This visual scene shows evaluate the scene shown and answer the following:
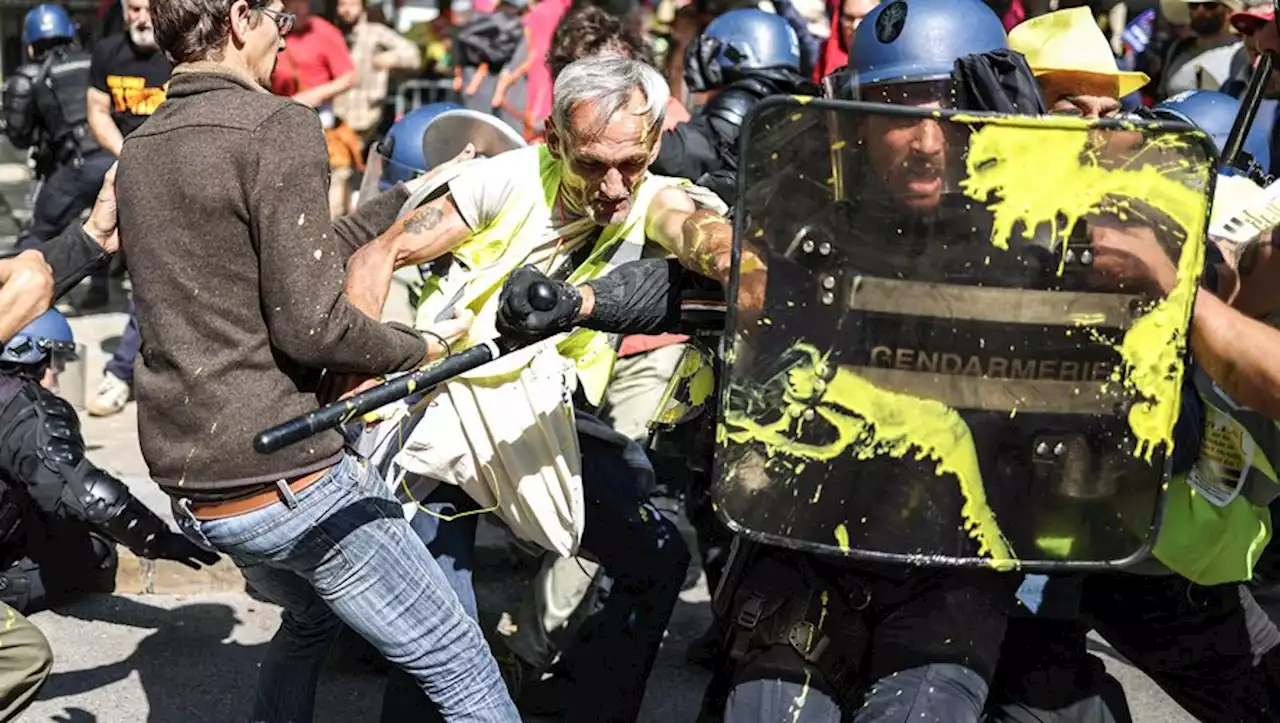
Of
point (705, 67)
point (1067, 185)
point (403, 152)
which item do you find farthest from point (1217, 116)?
point (403, 152)

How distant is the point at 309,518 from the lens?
2.97 metres

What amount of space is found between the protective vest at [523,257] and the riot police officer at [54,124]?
206 inches

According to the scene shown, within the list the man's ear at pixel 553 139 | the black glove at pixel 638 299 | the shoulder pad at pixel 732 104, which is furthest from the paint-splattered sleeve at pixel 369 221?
the shoulder pad at pixel 732 104

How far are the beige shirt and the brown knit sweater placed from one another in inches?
261

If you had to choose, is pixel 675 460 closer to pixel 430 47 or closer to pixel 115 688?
pixel 115 688

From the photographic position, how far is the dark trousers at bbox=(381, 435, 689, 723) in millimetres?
3641

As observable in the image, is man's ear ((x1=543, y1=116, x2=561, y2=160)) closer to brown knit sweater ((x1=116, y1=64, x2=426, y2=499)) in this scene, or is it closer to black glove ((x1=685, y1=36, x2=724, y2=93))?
brown knit sweater ((x1=116, y1=64, x2=426, y2=499))

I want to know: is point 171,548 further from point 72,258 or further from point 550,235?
point 550,235

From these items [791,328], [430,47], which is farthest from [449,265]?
[430,47]

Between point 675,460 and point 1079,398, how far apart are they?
7.38 ft

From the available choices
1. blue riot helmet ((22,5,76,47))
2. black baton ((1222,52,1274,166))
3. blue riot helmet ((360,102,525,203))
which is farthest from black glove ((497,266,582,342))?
blue riot helmet ((22,5,76,47))

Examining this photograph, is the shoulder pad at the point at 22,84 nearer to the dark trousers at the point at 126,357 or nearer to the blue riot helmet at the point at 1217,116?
the dark trousers at the point at 126,357

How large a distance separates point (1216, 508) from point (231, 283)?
1.86 m

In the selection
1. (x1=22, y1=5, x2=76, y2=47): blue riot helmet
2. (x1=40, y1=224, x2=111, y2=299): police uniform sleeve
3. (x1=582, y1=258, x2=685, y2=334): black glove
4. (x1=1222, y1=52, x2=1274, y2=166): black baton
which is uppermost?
(x1=1222, y1=52, x2=1274, y2=166): black baton
